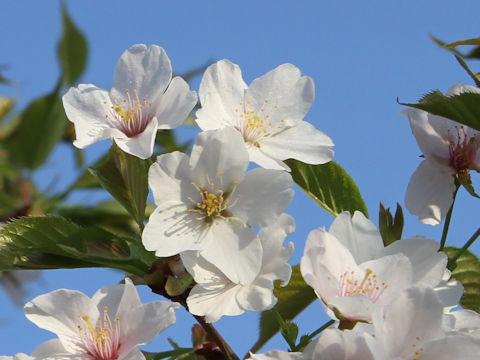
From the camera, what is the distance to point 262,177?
104cm

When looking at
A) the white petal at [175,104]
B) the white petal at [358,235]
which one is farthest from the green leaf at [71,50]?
the white petal at [358,235]

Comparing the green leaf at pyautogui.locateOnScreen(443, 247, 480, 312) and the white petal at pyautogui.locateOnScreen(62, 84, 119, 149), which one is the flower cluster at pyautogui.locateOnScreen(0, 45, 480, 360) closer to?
the white petal at pyautogui.locateOnScreen(62, 84, 119, 149)

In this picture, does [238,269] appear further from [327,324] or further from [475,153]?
[475,153]

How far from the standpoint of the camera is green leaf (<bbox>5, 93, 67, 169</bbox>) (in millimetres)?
3672

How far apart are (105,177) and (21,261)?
17 cm

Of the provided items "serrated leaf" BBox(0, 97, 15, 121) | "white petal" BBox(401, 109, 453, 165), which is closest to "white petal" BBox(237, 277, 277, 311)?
"white petal" BBox(401, 109, 453, 165)

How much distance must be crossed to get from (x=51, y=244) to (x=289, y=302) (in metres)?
0.38

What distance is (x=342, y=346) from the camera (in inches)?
34.2

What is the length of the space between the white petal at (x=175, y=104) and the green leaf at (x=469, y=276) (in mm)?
492

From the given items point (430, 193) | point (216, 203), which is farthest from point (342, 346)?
point (430, 193)

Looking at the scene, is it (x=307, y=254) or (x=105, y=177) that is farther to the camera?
(x=105, y=177)

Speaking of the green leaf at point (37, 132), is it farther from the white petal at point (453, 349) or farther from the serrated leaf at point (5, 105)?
the white petal at point (453, 349)

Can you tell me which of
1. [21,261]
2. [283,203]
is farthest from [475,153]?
[21,261]

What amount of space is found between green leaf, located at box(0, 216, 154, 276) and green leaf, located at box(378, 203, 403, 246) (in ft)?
1.15
